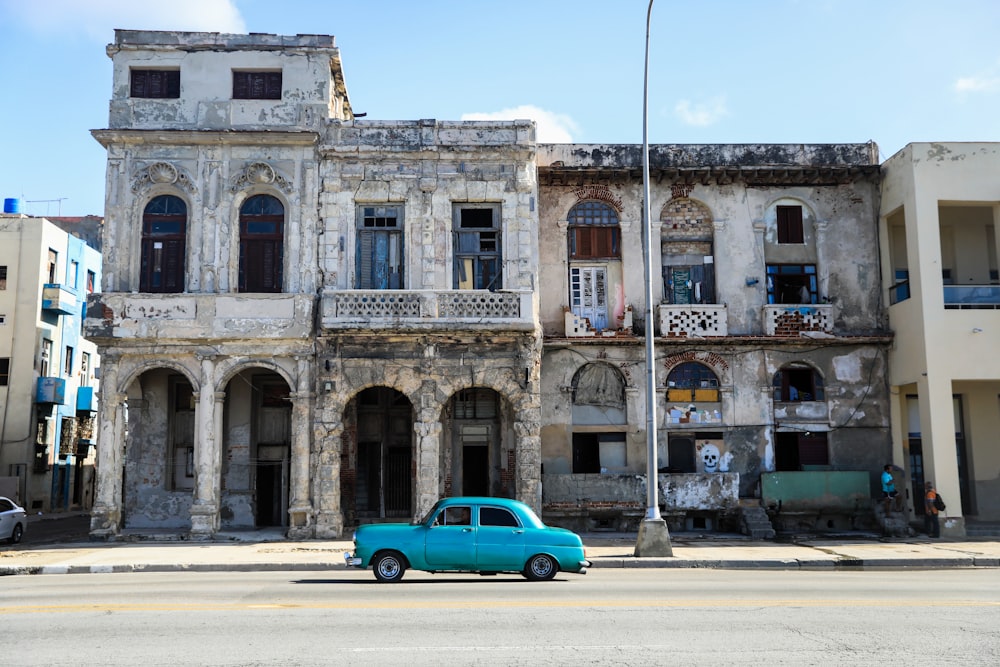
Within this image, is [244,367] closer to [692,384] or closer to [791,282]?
[692,384]

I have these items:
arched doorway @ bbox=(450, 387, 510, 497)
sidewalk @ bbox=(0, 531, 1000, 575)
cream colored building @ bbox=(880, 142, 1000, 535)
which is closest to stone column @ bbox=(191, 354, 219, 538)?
→ sidewalk @ bbox=(0, 531, 1000, 575)

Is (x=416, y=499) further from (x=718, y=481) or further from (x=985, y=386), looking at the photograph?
(x=985, y=386)

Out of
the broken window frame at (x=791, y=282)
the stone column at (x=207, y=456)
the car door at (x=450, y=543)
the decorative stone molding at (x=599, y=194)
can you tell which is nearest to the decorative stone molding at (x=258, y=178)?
the stone column at (x=207, y=456)

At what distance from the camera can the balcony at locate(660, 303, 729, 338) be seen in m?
27.3

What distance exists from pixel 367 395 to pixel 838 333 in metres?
14.0

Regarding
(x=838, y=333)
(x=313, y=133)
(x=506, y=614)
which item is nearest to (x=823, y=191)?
(x=838, y=333)

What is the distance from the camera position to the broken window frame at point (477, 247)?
83.8 feet

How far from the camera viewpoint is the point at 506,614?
35.0 feet

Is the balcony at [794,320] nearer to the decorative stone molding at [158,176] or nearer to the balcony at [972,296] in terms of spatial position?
the balcony at [972,296]

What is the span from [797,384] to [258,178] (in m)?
16.5

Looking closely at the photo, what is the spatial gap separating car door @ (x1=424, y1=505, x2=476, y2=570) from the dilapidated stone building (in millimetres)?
9368

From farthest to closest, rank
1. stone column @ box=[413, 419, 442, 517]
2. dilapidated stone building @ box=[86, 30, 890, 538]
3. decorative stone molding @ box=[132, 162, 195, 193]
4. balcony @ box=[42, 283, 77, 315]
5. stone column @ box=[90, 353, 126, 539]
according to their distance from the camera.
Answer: balcony @ box=[42, 283, 77, 315] < decorative stone molding @ box=[132, 162, 195, 193] < dilapidated stone building @ box=[86, 30, 890, 538] < stone column @ box=[413, 419, 442, 517] < stone column @ box=[90, 353, 126, 539]

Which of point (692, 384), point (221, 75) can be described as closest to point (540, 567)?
point (692, 384)

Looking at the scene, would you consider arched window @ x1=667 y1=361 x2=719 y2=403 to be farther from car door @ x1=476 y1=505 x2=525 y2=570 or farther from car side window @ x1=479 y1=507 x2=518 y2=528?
car door @ x1=476 y1=505 x2=525 y2=570
